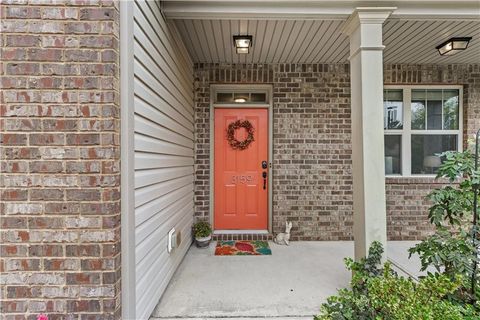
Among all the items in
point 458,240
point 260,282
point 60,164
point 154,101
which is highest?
point 154,101

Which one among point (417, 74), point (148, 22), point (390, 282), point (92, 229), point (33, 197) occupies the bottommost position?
point (390, 282)

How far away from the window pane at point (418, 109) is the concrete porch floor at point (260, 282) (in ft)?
6.04

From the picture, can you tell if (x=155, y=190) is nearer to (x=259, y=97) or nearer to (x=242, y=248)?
(x=242, y=248)

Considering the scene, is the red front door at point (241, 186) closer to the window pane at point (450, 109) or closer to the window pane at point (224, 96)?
the window pane at point (224, 96)

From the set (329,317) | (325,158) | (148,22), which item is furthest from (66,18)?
(325,158)

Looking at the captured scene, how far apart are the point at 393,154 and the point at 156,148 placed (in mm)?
3543

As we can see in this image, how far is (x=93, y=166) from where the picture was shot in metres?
1.49

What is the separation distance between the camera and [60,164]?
148cm

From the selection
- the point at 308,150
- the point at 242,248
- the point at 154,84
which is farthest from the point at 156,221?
the point at 308,150

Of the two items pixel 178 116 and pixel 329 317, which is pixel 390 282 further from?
pixel 178 116

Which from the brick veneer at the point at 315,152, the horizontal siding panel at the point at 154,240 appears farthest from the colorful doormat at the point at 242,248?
the horizontal siding panel at the point at 154,240

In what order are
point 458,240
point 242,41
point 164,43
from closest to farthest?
point 458,240 → point 164,43 → point 242,41

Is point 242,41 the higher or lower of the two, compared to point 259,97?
higher

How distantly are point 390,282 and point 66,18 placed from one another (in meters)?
2.37
